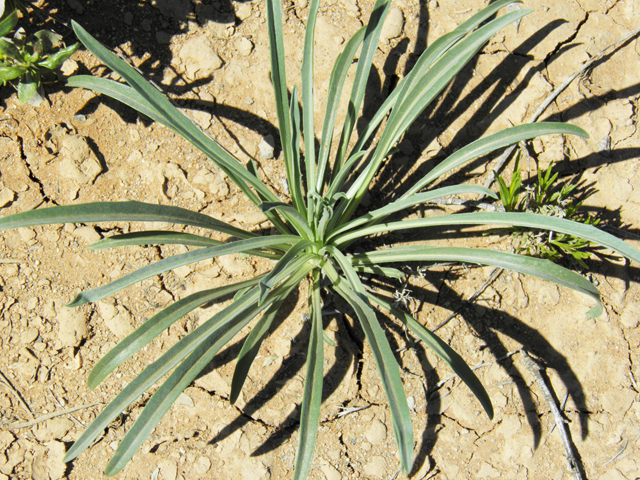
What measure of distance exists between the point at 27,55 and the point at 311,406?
1.52 meters

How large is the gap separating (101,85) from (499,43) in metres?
1.59

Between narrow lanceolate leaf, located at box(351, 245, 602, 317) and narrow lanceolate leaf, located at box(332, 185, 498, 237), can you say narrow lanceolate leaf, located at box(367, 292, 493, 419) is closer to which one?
narrow lanceolate leaf, located at box(351, 245, 602, 317)

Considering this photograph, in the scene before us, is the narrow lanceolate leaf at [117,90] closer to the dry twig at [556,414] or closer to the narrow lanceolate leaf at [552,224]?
the narrow lanceolate leaf at [552,224]

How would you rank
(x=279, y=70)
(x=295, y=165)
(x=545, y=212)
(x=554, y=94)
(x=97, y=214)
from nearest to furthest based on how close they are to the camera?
1. (x=97, y=214)
2. (x=279, y=70)
3. (x=295, y=165)
4. (x=545, y=212)
5. (x=554, y=94)

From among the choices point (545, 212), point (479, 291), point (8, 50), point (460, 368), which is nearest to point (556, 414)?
point (479, 291)

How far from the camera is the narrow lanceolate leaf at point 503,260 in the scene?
3.47 feet

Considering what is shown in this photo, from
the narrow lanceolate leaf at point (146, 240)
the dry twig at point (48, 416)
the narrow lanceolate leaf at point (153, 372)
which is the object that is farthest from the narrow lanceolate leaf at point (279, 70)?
the dry twig at point (48, 416)

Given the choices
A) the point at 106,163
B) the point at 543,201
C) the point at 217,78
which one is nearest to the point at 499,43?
the point at 543,201

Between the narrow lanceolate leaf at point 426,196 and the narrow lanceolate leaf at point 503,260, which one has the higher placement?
the narrow lanceolate leaf at point 426,196

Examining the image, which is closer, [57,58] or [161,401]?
[161,401]

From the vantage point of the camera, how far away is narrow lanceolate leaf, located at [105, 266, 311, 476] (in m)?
1.10

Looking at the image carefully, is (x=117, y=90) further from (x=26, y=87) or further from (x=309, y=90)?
(x=309, y=90)

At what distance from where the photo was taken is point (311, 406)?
1.25 m

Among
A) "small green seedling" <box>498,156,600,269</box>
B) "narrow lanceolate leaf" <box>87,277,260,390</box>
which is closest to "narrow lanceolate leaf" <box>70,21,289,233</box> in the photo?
"narrow lanceolate leaf" <box>87,277,260,390</box>
